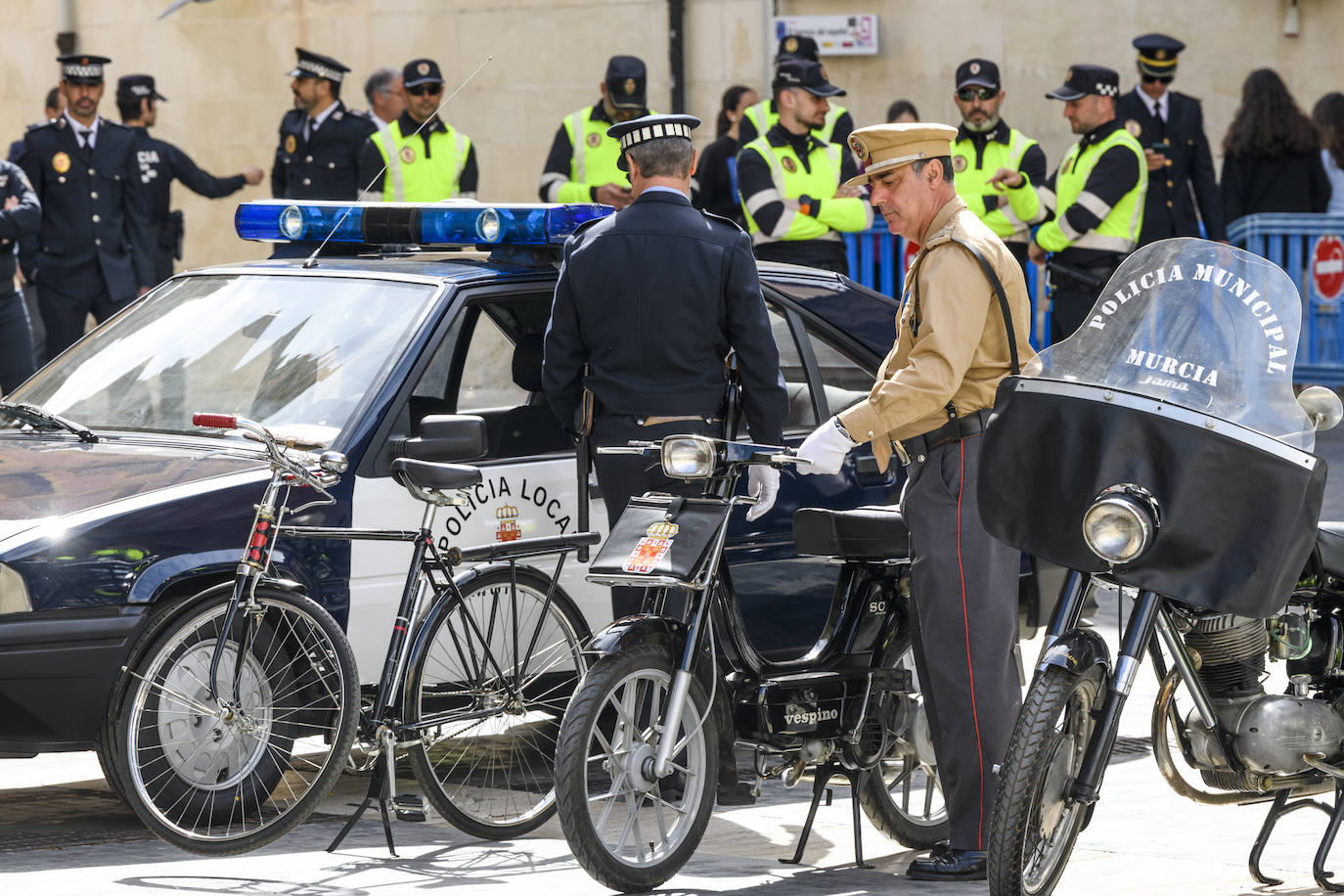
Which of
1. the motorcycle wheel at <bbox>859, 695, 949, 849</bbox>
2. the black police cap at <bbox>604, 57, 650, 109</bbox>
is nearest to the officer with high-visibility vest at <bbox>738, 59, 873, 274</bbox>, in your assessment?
the black police cap at <bbox>604, 57, 650, 109</bbox>

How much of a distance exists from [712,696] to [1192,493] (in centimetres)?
137

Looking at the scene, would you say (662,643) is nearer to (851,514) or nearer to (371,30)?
(851,514)

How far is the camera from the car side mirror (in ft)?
20.0

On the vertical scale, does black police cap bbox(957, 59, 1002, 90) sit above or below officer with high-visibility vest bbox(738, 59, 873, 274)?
above

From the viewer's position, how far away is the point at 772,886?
5559mm

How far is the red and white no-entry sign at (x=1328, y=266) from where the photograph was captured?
1338cm

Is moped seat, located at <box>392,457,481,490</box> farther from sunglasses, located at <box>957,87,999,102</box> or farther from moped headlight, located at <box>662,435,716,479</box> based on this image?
sunglasses, located at <box>957,87,999,102</box>

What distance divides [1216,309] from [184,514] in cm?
273

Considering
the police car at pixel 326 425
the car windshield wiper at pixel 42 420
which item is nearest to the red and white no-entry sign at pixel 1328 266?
the police car at pixel 326 425

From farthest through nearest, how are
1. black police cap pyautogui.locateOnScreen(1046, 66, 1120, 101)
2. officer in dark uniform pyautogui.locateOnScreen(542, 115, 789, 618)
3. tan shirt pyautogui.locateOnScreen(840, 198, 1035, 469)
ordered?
black police cap pyautogui.locateOnScreen(1046, 66, 1120, 101), officer in dark uniform pyautogui.locateOnScreen(542, 115, 789, 618), tan shirt pyautogui.locateOnScreen(840, 198, 1035, 469)

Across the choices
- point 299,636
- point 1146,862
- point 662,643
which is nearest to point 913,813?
point 1146,862

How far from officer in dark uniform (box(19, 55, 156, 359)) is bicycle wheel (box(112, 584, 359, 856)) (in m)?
6.73

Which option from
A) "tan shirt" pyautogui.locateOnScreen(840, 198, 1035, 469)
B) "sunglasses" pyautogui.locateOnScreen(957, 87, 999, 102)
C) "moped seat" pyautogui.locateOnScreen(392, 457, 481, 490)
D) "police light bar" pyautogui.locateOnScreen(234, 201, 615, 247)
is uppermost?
"sunglasses" pyautogui.locateOnScreen(957, 87, 999, 102)

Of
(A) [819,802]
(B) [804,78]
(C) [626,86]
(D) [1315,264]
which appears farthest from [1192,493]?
(D) [1315,264]
